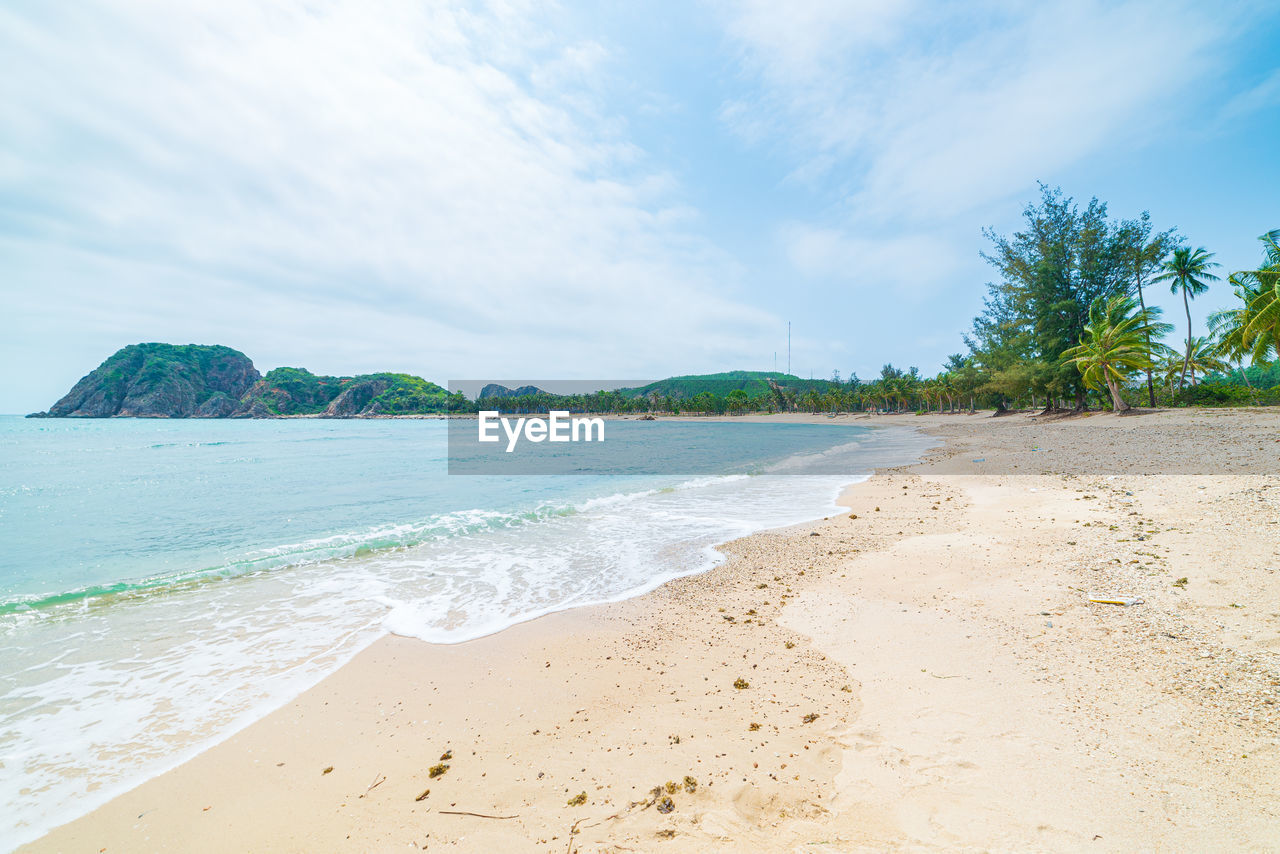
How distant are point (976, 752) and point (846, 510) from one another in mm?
9846

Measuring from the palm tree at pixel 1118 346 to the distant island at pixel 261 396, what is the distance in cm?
9682

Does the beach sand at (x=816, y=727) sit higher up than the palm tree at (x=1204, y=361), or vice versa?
the palm tree at (x=1204, y=361)

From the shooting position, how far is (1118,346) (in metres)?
32.8

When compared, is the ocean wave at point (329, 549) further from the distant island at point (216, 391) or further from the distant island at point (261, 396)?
the distant island at point (216, 391)

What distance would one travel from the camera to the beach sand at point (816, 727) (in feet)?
9.07

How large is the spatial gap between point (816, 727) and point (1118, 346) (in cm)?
4336

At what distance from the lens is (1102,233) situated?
38156mm

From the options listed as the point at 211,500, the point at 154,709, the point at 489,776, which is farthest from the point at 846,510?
the point at 211,500

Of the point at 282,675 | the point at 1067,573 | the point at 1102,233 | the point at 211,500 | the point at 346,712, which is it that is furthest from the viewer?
the point at 1102,233

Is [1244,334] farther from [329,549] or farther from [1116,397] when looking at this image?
[329,549]

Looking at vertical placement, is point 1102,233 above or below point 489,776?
above

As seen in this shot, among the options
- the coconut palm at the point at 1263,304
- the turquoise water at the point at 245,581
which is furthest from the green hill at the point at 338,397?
the coconut palm at the point at 1263,304

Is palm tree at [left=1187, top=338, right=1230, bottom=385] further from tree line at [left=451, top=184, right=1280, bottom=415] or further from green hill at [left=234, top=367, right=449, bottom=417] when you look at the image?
green hill at [left=234, top=367, right=449, bottom=417]

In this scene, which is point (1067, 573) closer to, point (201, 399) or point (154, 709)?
point (154, 709)
